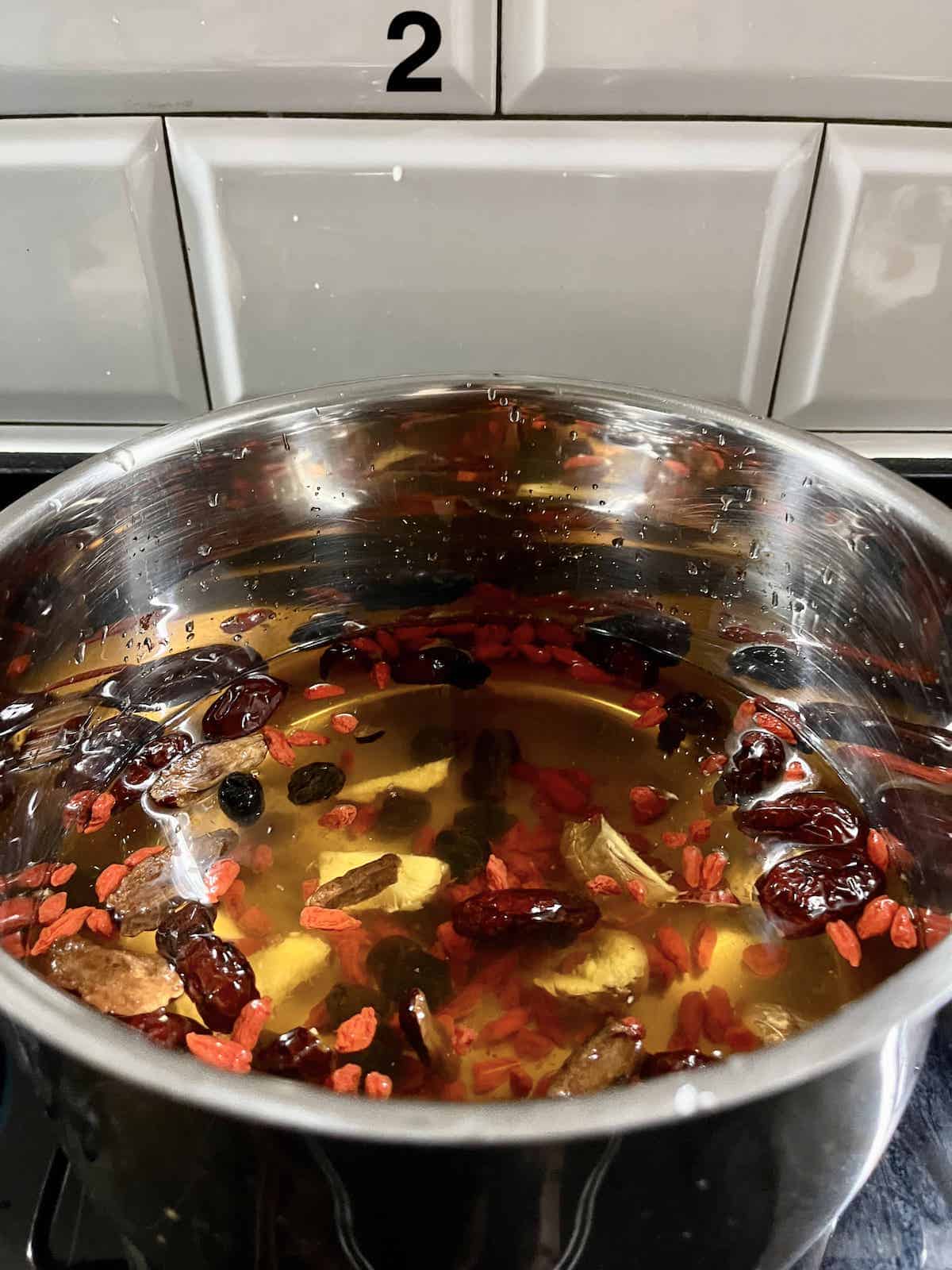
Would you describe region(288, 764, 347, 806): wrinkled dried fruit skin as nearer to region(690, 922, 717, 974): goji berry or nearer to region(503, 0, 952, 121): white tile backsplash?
region(690, 922, 717, 974): goji berry

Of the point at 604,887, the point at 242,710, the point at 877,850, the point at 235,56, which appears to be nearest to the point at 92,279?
the point at 235,56

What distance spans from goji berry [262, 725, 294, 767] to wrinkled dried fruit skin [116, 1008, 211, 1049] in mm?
196

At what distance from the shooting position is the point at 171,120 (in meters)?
0.63

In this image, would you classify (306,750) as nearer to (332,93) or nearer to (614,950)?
(614,950)

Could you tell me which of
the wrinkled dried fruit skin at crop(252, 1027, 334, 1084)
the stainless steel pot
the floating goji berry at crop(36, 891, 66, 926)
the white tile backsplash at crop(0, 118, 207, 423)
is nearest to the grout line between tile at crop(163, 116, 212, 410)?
the white tile backsplash at crop(0, 118, 207, 423)

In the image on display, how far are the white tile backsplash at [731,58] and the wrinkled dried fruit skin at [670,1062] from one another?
0.53 meters

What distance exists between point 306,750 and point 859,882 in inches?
13.2

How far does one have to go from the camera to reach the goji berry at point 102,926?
558 mm

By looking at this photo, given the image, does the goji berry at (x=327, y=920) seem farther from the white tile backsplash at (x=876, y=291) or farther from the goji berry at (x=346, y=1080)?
the white tile backsplash at (x=876, y=291)

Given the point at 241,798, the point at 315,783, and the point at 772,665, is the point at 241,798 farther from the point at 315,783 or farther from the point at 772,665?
the point at 772,665

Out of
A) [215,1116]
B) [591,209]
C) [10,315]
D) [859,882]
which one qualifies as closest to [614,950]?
[859,882]

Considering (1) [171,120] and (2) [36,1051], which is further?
(1) [171,120]

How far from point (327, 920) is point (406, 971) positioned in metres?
0.05

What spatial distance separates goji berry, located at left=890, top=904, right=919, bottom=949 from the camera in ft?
1.80
